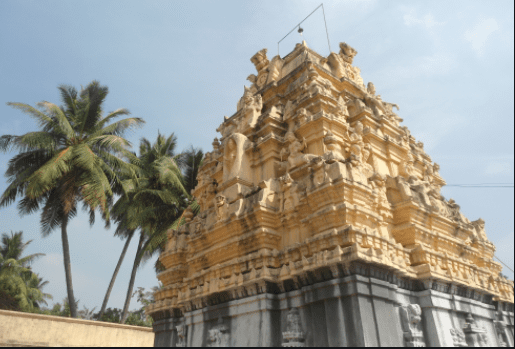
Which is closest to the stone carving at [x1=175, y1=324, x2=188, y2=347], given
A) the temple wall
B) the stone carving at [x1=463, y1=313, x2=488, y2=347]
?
the temple wall

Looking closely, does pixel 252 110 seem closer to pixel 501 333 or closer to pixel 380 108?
pixel 380 108

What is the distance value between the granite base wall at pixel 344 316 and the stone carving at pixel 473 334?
0.09 metres

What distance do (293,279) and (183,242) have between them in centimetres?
467

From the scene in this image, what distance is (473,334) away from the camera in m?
7.49

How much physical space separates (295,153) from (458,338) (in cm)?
506

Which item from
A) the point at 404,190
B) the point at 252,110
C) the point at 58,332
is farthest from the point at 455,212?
the point at 58,332

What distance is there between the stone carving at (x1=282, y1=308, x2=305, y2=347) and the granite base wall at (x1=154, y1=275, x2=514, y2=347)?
0.08 metres

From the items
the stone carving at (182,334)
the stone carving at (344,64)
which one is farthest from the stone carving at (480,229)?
the stone carving at (182,334)

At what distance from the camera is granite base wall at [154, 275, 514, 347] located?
5.98 m

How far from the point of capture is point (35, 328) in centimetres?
1174

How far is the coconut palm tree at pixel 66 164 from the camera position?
55.1 ft

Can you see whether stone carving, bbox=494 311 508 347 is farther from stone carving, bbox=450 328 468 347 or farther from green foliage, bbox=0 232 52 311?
green foliage, bbox=0 232 52 311

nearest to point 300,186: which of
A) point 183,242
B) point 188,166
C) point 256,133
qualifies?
→ point 256,133

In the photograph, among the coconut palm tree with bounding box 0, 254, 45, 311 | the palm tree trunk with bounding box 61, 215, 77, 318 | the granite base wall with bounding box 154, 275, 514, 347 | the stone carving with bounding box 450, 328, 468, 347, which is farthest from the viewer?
the coconut palm tree with bounding box 0, 254, 45, 311
